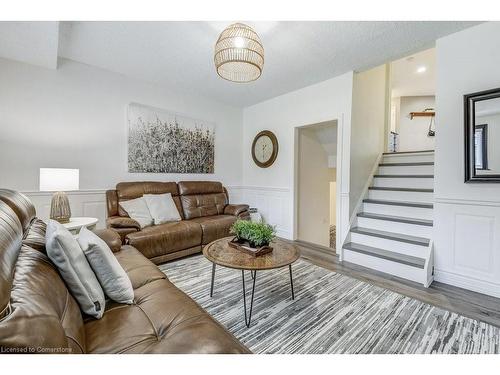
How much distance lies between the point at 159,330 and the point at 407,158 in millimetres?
4077

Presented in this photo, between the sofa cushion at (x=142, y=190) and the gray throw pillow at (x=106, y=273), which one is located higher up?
the sofa cushion at (x=142, y=190)

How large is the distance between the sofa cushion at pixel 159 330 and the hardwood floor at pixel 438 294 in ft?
6.44

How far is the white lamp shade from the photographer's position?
2234 millimetres

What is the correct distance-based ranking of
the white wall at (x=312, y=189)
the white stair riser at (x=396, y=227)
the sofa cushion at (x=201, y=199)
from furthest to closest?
the white wall at (x=312, y=189), the sofa cushion at (x=201, y=199), the white stair riser at (x=396, y=227)

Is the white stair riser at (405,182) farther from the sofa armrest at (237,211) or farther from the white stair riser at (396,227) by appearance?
the sofa armrest at (237,211)

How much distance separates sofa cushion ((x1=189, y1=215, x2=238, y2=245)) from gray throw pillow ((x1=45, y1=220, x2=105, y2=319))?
1.94m

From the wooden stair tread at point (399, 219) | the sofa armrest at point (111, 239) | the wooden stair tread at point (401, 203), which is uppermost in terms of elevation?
the wooden stair tread at point (401, 203)

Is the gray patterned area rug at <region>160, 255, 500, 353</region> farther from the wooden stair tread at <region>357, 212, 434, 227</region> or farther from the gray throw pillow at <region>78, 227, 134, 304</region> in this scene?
the wooden stair tread at <region>357, 212, 434, 227</region>

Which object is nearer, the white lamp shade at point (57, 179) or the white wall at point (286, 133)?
the white lamp shade at point (57, 179)

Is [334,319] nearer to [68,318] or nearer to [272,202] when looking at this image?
[68,318]

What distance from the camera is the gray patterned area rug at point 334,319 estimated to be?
147cm

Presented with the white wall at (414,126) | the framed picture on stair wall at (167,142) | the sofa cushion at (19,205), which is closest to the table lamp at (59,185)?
the sofa cushion at (19,205)
